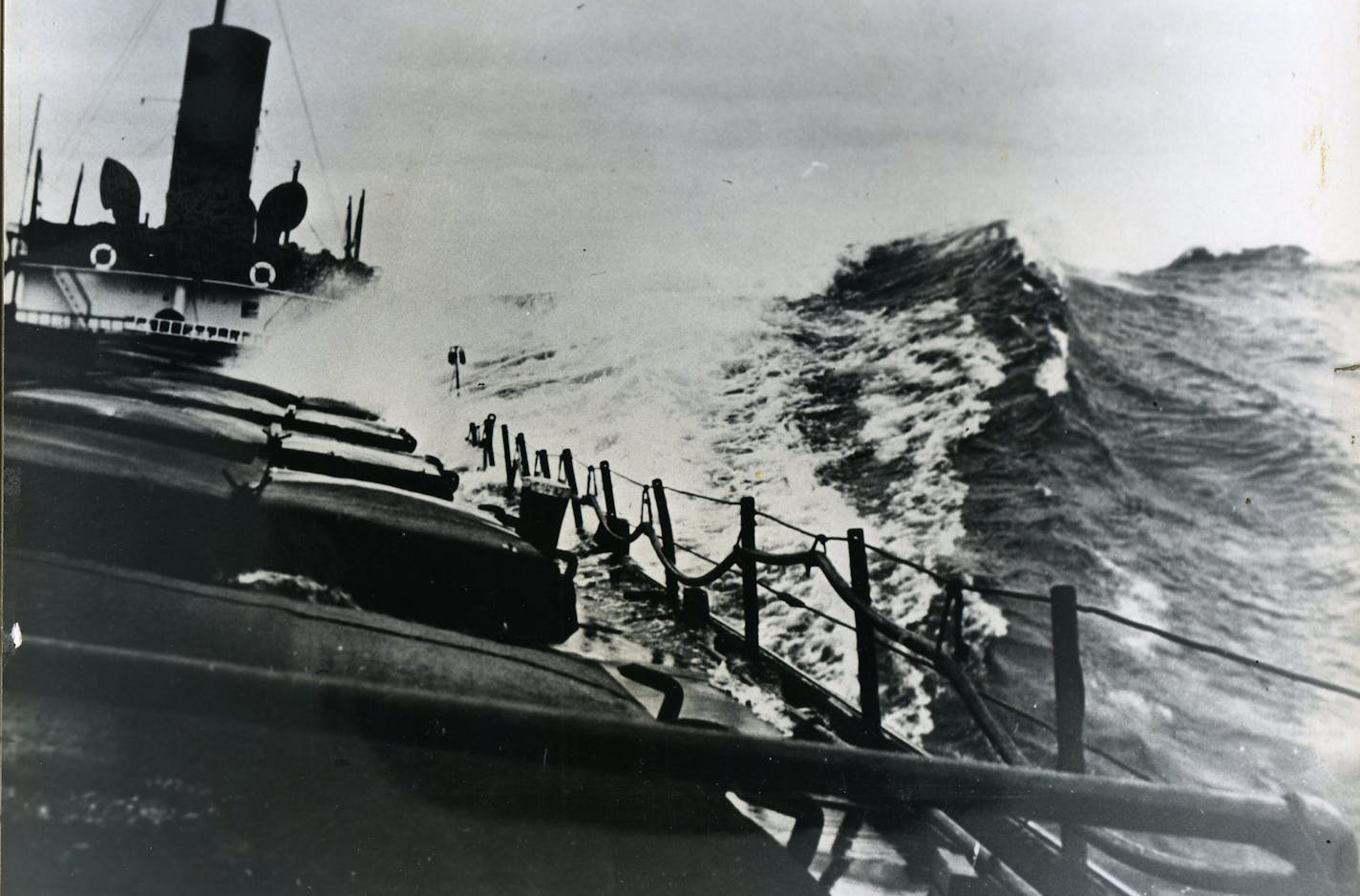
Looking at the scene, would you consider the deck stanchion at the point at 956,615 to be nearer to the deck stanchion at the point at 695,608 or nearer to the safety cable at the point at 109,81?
the deck stanchion at the point at 695,608

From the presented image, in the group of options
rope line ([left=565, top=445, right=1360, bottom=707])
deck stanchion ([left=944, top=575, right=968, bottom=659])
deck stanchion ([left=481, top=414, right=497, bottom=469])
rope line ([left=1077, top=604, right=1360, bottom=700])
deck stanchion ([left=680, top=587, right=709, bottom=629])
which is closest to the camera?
rope line ([left=1077, top=604, right=1360, bottom=700])

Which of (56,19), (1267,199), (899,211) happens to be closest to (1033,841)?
(899,211)

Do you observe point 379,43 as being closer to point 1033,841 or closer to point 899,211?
point 899,211

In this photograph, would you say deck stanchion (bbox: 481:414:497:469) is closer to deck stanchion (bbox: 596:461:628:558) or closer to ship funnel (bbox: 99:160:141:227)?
deck stanchion (bbox: 596:461:628:558)

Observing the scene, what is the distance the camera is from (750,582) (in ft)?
8.32

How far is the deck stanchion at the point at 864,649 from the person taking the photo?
244cm

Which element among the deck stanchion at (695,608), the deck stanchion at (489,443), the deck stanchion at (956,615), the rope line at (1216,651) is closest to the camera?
the rope line at (1216,651)

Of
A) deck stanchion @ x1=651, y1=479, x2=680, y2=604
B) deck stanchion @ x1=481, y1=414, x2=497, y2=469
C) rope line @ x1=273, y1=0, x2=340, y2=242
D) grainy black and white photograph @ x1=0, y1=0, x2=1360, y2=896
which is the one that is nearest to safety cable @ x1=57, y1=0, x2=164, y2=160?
grainy black and white photograph @ x1=0, y1=0, x2=1360, y2=896

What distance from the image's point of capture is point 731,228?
2.50 meters

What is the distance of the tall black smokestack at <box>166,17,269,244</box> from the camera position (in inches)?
89.4

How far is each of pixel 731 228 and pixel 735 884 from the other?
69.0 inches

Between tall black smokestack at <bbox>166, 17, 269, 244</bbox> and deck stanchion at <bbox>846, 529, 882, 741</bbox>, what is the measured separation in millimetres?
1930

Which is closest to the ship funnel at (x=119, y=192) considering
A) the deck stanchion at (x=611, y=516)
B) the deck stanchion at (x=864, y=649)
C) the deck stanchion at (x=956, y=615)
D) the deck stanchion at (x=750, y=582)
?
the deck stanchion at (x=611, y=516)

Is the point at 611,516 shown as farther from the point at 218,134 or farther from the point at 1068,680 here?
the point at 218,134
